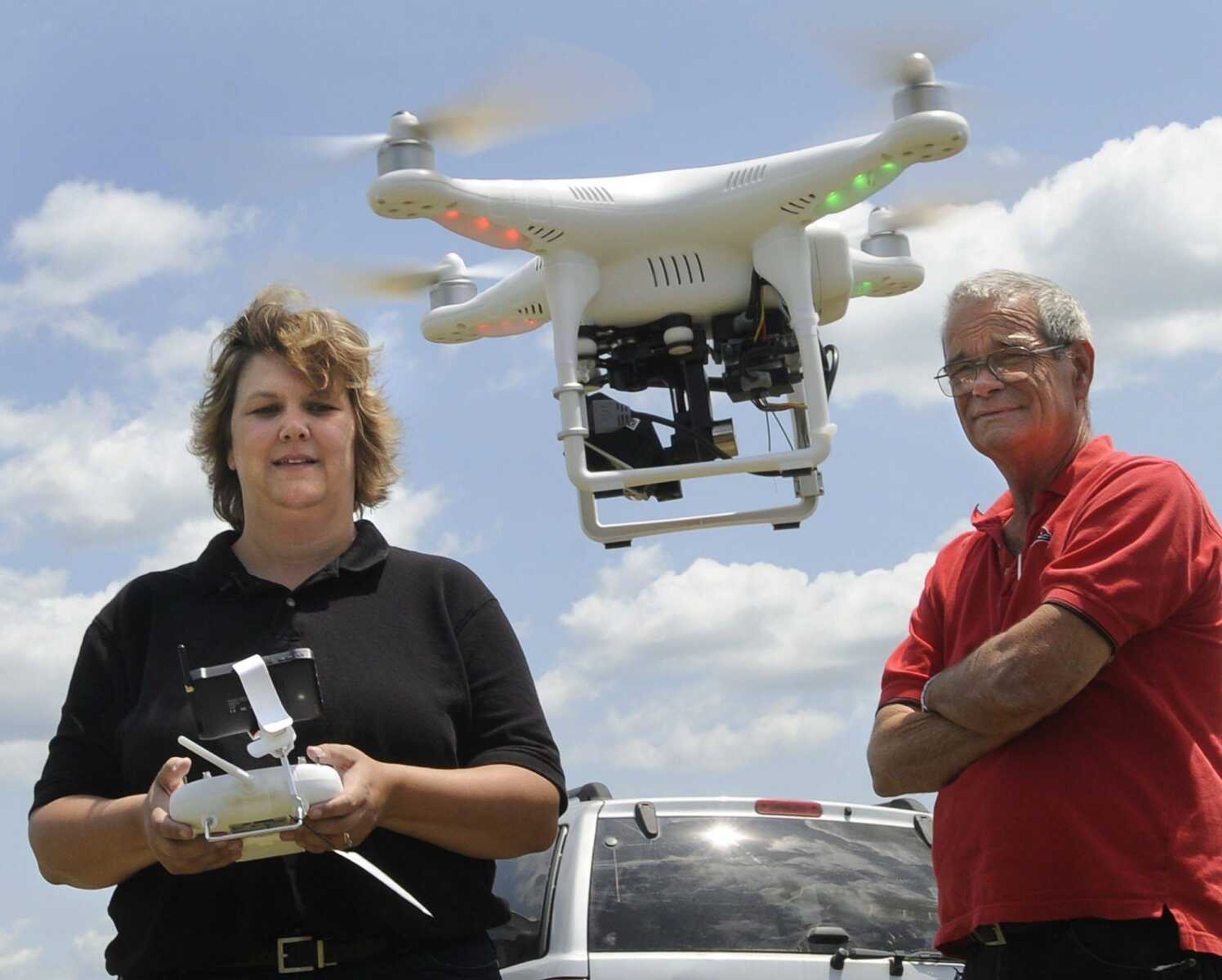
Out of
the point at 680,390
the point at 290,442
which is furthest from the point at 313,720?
the point at 680,390

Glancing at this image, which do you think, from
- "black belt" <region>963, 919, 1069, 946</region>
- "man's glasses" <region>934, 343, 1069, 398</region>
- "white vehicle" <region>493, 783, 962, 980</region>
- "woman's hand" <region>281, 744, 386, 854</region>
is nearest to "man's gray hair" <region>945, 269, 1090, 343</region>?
"man's glasses" <region>934, 343, 1069, 398</region>

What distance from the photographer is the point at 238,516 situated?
282cm

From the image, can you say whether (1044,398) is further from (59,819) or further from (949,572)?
(59,819)

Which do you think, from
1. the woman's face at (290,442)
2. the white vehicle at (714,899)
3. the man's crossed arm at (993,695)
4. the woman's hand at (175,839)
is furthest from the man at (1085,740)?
the white vehicle at (714,899)

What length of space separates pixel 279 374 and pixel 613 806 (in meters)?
2.89

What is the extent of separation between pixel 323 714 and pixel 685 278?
5062 mm

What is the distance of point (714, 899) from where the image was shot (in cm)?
486

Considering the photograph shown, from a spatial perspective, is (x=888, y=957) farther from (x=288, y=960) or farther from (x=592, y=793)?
(x=288, y=960)

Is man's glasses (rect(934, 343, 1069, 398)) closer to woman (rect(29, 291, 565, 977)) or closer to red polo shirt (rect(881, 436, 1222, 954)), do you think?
red polo shirt (rect(881, 436, 1222, 954))

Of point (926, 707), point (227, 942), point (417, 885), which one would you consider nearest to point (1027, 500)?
point (926, 707)

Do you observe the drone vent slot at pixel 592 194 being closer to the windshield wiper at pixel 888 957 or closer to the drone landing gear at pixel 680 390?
the drone landing gear at pixel 680 390

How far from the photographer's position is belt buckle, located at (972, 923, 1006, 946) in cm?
264

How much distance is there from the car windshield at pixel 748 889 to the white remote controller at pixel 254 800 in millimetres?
2796

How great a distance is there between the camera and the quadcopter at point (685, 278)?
22.5ft
